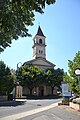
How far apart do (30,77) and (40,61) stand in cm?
1355

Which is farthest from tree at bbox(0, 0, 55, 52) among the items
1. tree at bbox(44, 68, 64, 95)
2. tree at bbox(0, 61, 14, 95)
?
tree at bbox(44, 68, 64, 95)

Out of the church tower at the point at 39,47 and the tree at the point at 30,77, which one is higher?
the church tower at the point at 39,47

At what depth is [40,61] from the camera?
70500mm

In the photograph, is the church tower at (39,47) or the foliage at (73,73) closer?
the foliage at (73,73)

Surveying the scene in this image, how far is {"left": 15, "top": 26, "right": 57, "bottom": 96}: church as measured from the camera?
6469 centimetres

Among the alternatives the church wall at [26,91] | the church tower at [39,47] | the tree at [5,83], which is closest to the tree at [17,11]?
the tree at [5,83]

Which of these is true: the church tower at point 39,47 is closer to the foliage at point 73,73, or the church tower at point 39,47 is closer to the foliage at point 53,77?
the foliage at point 53,77

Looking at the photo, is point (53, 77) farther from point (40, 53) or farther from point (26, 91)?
point (40, 53)

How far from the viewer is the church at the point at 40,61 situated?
64688 millimetres

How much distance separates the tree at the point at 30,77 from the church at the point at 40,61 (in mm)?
4530

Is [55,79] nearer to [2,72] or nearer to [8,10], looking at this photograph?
[2,72]

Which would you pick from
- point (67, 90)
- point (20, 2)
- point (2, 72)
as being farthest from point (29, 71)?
point (20, 2)

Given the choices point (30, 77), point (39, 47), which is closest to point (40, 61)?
point (39, 47)

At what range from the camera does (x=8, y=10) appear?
26.6ft
